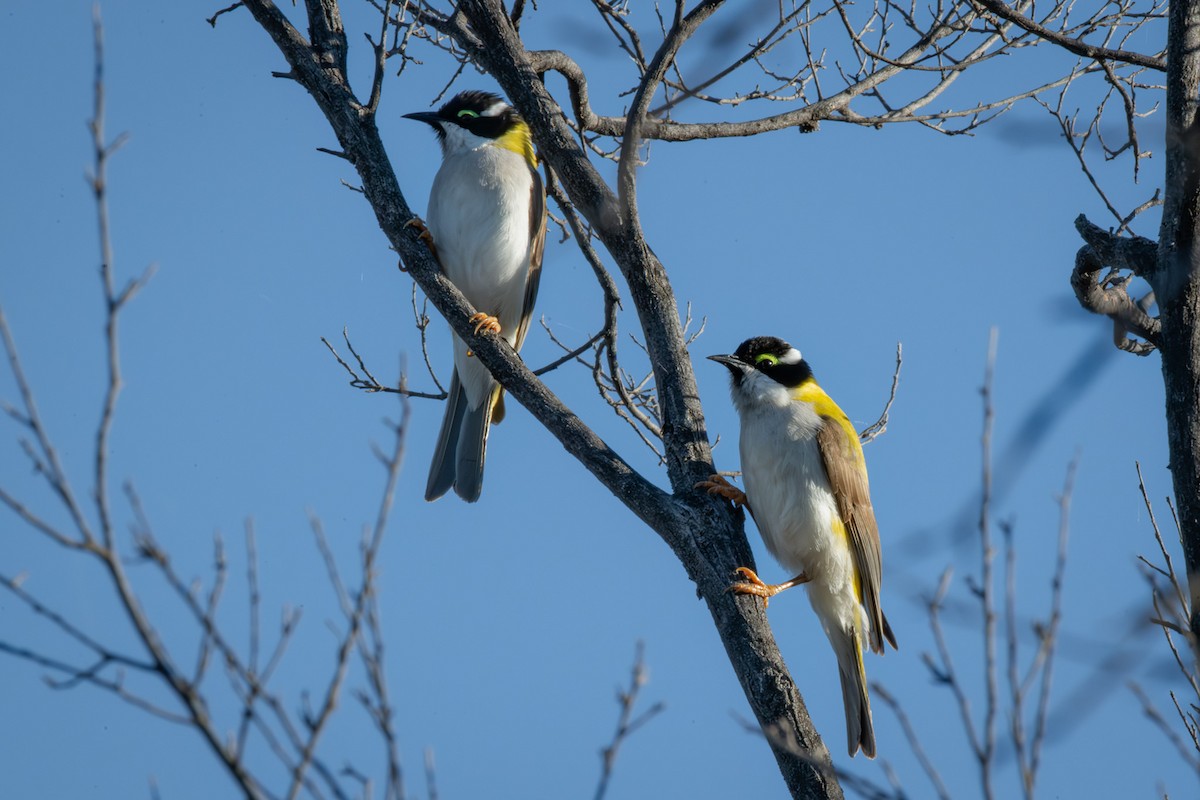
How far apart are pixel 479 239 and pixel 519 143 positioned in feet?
2.89

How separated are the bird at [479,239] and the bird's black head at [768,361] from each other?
4.07 feet

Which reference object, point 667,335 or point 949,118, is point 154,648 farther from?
point 949,118

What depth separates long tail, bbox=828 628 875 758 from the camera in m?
5.20

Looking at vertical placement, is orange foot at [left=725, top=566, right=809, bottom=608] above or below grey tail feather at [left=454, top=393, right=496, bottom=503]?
below

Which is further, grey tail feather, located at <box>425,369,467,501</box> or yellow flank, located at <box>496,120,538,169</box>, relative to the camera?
yellow flank, located at <box>496,120,538,169</box>

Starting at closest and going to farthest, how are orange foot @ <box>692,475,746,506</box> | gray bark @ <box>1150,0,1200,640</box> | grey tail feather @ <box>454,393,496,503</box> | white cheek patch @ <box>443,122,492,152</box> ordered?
gray bark @ <box>1150,0,1200,640</box>
orange foot @ <box>692,475,746,506</box>
grey tail feather @ <box>454,393,496,503</box>
white cheek patch @ <box>443,122,492,152</box>

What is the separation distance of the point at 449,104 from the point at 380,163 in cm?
211

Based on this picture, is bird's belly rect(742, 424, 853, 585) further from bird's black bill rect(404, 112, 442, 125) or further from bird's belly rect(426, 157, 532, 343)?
bird's black bill rect(404, 112, 442, 125)

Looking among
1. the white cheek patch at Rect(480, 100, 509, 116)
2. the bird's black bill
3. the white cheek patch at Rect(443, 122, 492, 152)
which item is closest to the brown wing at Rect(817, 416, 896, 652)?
the white cheek patch at Rect(443, 122, 492, 152)

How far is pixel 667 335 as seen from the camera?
4.62 metres

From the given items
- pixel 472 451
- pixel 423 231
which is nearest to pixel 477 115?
pixel 423 231

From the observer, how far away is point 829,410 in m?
5.53

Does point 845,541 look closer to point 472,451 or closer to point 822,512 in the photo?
point 822,512

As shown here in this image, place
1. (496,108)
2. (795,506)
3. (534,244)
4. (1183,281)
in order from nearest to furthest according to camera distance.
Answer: (1183,281)
(795,506)
(534,244)
(496,108)
